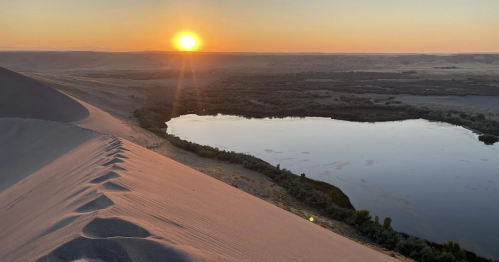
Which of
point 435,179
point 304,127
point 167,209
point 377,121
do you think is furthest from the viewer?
point 377,121

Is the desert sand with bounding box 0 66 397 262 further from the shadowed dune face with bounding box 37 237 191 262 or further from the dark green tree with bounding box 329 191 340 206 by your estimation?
the dark green tree with bounding box 329 191 340 206

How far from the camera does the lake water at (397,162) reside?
28.5ft

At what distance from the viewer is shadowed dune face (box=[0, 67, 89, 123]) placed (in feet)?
42.0

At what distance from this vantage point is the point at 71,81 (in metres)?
28.7

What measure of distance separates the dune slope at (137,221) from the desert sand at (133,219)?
10 millimetres

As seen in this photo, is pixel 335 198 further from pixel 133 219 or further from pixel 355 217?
pixel 133 219

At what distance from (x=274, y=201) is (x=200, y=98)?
2440 cm

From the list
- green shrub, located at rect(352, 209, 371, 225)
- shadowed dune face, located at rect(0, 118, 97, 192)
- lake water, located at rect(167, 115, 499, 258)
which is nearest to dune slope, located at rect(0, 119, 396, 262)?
shadowed dune face, located at rect(0, 118, 97, 192)

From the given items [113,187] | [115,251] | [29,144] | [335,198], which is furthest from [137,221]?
[29,144]

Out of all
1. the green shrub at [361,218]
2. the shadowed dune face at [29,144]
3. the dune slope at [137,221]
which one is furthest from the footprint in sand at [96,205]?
the green shrub at [361,218]

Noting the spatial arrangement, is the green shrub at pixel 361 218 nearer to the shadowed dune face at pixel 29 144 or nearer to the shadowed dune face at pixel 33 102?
the shadowed dune face at pixel 29 144

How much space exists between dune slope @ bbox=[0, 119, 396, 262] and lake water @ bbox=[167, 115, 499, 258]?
445 centimetres

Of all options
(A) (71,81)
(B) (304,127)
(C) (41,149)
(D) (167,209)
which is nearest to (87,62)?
(A) (71,81)

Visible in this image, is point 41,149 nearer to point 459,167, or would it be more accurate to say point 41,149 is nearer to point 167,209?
point 167,209
